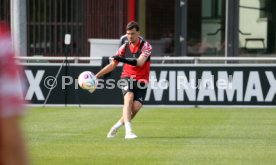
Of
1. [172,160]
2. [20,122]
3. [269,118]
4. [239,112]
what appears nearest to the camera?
[20,122]

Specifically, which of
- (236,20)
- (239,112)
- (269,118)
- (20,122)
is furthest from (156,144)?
(236,20)

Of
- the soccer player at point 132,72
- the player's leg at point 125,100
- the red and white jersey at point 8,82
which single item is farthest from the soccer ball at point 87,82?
the red and white jersey at point 8,82

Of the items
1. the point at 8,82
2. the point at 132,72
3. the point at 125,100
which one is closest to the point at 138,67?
the point at 132,72

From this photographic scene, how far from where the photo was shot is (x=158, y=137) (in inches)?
537

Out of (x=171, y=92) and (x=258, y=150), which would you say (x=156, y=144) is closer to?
(x=258, y=150)

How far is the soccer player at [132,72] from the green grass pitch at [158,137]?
1.13 ft

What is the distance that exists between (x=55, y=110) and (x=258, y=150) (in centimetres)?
922

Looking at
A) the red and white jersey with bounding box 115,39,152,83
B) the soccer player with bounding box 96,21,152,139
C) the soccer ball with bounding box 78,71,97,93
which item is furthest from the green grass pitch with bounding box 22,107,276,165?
the red and white jersey with bounding box 115,39,152,83

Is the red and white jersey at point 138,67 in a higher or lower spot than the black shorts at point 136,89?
higher

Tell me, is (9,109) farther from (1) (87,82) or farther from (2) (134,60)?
(1) (87,82)

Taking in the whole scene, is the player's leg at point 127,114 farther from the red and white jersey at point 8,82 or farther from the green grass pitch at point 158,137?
the red and white jersey at point 8,82

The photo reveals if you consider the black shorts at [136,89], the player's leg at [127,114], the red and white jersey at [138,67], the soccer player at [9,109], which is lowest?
the player's leg at [127,114]

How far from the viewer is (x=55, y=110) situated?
20.2m

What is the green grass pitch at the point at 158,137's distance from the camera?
10.5m
